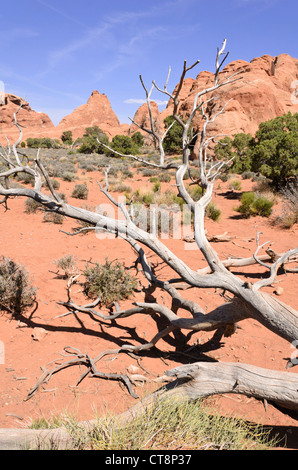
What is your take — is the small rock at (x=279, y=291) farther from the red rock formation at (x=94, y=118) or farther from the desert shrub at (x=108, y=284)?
the red rock formation at (x=94, y=118)

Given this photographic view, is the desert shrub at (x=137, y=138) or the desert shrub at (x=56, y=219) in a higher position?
the desert shrub at (x=137, y=138)

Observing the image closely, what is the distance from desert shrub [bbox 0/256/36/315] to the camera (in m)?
4.30

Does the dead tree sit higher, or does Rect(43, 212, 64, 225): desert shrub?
Rect(43, 212, 64, 225): desert shrub

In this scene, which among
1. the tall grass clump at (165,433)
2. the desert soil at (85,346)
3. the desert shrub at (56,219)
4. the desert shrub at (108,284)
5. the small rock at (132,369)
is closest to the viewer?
the tall grass clump at (165,433)

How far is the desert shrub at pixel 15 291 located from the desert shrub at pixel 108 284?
3.08 ft

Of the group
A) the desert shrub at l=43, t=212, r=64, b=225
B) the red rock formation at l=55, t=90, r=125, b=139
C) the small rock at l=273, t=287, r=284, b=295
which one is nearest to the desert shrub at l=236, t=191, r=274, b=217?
the small rock at l=273, t=287, r=284, b=295

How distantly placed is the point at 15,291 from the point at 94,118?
8922 cm

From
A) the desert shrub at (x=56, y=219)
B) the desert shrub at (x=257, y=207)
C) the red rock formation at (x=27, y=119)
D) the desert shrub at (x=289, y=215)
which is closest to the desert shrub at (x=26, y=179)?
the desert shrub at (x=56, y=219)

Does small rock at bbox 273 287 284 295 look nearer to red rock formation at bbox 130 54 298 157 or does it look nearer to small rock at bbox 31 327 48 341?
small rock at bbox 31 327 48 341

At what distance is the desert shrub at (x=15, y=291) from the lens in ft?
14.1

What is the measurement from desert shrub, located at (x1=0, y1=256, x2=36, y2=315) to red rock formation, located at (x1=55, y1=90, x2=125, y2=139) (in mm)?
76484

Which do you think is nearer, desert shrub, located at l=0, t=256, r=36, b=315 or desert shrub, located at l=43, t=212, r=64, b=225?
desert shrub, located at l=0, t=256, r=36, b=315

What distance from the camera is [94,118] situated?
3327 inches

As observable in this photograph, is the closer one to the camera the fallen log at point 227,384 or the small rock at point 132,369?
the fallen log at point 227,384
